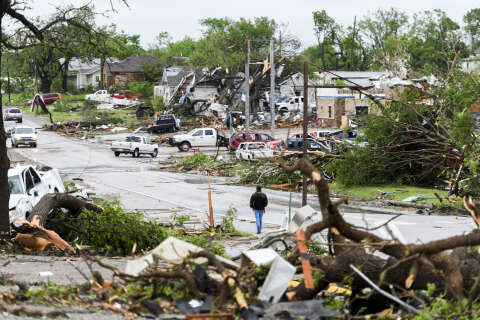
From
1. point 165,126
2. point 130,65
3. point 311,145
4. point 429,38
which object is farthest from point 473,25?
point 311,145

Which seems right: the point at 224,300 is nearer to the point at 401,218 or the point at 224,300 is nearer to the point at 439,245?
the point at 439,245

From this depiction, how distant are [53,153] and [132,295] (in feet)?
124

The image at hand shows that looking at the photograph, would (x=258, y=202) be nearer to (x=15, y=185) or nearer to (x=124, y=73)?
(x=15, y=185)

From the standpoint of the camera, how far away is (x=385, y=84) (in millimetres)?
25656

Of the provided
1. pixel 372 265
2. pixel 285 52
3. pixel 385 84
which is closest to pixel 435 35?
pixel 285 52

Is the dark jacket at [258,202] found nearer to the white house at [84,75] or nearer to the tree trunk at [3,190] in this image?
the tree trunk at [3,190]

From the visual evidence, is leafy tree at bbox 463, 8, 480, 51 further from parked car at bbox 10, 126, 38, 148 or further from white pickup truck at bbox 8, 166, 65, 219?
white pickup truck at bbox 8, 166, 65, 219

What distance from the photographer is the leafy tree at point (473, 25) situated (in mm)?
116250

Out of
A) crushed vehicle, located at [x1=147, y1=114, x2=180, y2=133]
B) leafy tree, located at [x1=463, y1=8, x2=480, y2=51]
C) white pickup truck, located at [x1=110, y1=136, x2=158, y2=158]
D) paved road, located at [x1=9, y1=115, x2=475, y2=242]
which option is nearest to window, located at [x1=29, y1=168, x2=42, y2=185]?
paved road, located at [x1=9, y1=115, x2=475, y2=242]

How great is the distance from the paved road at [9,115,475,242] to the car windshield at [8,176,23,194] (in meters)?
2.14

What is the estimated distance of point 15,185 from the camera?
14.7 meters

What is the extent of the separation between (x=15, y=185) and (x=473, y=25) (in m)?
115

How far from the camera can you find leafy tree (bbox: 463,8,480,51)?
11625 centimetres

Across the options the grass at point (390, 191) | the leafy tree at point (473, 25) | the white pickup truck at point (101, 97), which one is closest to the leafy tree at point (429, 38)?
the leafy tree at point (473, 25)
